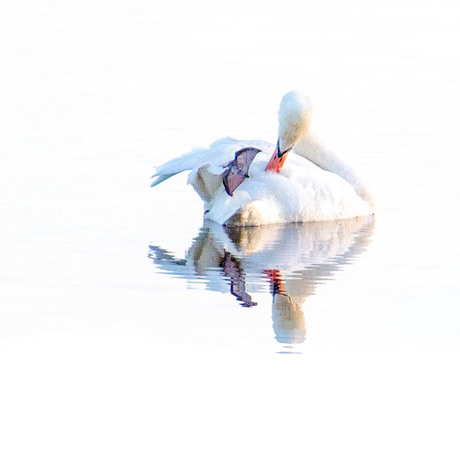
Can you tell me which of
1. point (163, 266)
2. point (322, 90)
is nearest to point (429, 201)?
point (163, 266)

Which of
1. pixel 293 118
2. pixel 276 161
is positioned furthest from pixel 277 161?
pixel 293 118

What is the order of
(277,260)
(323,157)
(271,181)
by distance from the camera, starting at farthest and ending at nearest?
(323,157)
(271,181)
(277,260)

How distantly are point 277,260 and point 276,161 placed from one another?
1.38 metres

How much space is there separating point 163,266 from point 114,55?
12.1 metres

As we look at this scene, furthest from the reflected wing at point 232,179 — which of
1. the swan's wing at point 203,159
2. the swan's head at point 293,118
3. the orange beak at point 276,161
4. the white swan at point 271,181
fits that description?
the swan's head at point 293,118

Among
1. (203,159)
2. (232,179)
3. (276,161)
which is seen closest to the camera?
(232,179)

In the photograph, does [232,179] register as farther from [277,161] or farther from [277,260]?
[277,260]

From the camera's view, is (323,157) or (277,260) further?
(323,157)

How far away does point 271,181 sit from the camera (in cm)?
1116

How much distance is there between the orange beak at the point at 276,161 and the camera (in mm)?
11273

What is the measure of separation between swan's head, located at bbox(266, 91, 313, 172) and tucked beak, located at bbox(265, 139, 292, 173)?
0.06m

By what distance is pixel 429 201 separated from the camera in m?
12.4

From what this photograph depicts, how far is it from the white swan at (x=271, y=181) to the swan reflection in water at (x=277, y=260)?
4.4 inches

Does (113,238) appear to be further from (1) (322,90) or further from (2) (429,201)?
(1) (322,90)
